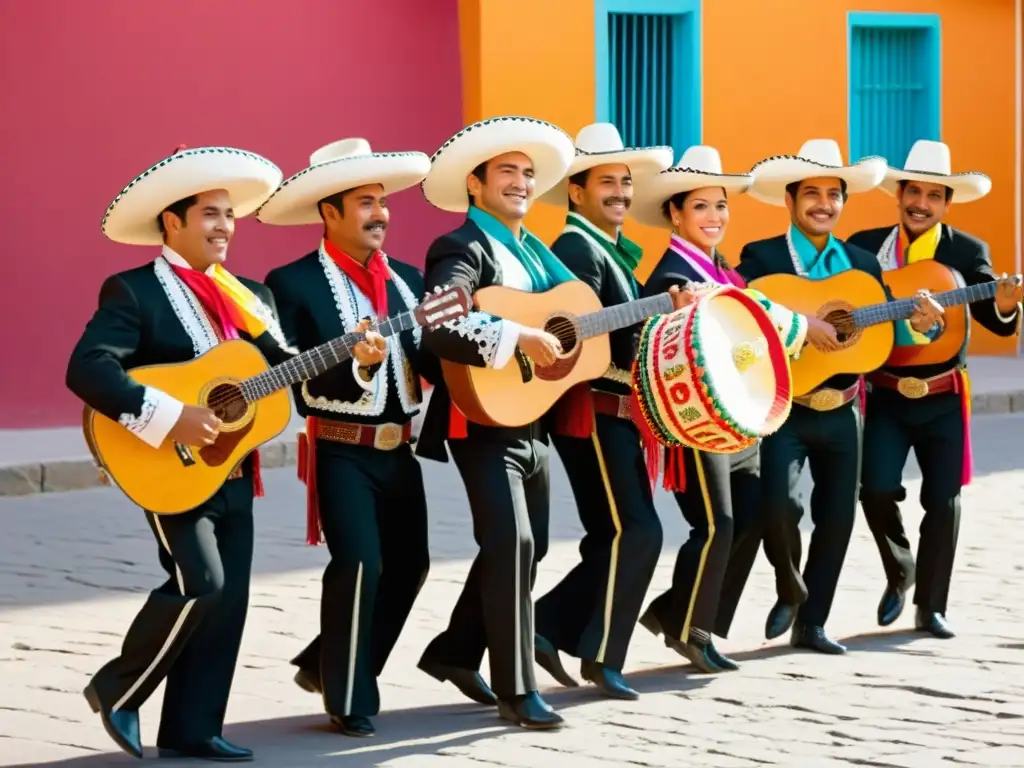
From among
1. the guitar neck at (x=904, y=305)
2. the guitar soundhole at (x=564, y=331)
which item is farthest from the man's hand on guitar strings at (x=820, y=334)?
the guitar soundhole at (x=564, y=331)

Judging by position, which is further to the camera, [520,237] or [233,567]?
[520,237]

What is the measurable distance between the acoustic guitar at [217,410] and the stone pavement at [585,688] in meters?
0.84

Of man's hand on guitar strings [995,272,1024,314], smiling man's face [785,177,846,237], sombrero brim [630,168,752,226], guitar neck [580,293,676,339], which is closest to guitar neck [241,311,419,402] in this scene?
guitar neck [580,293,676,339]

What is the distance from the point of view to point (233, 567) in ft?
21.6

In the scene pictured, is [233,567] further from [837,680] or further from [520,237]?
[837,680]

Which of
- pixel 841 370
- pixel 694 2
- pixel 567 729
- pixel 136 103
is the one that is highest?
pixel 694 2

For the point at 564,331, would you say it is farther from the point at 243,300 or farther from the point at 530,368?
the point at 243,300

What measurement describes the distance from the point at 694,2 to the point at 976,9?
11.9 feet

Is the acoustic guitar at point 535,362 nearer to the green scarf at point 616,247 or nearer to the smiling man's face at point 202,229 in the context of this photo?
the green scarf at point 616,247

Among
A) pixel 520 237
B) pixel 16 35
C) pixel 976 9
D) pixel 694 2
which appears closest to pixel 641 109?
pixel 694 2

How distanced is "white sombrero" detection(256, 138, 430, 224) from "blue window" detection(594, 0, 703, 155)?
11513mm

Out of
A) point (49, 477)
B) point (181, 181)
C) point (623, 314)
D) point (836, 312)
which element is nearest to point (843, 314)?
point (836, 312)

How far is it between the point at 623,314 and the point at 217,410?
1500 millimetres

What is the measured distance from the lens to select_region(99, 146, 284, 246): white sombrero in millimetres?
6512
